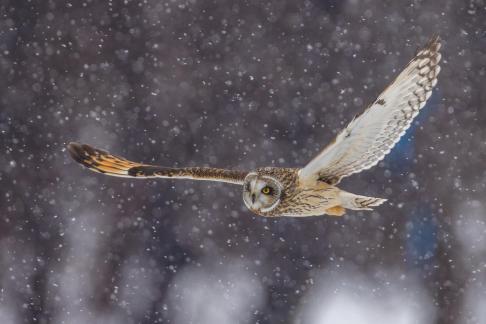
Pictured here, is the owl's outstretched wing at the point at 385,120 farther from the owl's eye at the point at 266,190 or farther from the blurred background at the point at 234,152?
the blurred background at the point at 234,152

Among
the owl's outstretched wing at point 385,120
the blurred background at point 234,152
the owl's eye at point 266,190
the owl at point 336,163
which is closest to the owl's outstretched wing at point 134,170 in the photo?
the owl at point 336,163

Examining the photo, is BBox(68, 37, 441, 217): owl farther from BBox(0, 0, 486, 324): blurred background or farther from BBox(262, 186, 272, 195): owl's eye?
BBox(0, 0, 486, 324): blurred background

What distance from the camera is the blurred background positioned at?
14.5 feet

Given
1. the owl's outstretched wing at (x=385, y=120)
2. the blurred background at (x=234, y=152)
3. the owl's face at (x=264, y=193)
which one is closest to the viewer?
the owl's outstretched wing at (x=385, y=120)

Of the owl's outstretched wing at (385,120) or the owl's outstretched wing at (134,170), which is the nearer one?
the owl's outstretched wing at (385,120)

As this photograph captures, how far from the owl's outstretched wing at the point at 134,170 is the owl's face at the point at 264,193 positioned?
76mm

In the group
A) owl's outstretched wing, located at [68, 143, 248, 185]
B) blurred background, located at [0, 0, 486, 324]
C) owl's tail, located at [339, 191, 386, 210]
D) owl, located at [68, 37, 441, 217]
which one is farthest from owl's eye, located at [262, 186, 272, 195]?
blurred background, located at [0, 0, 486, 324]

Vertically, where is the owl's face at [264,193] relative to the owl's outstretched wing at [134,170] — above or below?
below

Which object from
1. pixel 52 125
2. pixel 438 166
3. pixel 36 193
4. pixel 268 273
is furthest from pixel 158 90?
pixel 438 166

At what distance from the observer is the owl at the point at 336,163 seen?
2.17 metres

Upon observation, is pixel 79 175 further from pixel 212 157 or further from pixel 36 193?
pixel 212 157

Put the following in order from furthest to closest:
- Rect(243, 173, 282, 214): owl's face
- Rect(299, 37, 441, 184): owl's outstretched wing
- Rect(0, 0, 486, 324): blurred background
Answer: Rect(0, 0, 486, 324): blurred background < Rect(243, 173, 282, 214): owl's face < Rect(299, 37, 441, 184): owl's outstretched wing

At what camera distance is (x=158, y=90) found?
180 inches

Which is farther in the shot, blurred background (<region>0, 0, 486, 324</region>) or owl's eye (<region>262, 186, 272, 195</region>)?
blurred background (<region>0, 0, 486, 324</region>)
